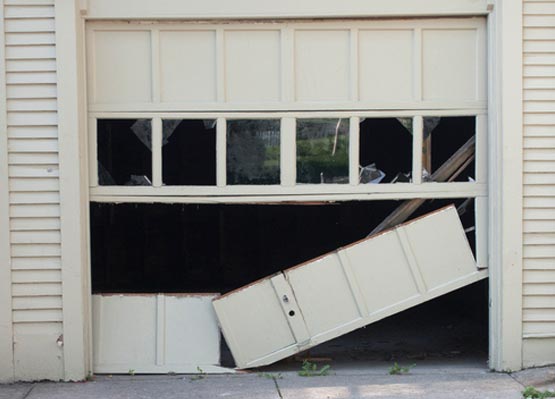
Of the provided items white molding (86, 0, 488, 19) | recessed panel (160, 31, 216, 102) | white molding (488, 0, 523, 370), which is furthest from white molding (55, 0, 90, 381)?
white molding (488, 0, 523, 370)

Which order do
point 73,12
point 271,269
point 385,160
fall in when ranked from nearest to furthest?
point 73,12
point 385,160
point 271,269

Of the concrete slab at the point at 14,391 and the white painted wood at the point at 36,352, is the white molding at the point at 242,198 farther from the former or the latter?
the concrete slab at the point at 14,391

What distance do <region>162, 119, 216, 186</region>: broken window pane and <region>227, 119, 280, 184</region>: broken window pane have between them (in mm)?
897

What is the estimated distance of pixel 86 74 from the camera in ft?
25.3

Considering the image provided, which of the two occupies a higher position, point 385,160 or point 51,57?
point 51,57

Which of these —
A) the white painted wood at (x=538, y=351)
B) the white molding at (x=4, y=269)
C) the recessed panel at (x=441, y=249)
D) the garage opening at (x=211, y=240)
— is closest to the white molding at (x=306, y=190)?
the recessed panel at (x=441, y=249)

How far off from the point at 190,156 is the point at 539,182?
14.1ft

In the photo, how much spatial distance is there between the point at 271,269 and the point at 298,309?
7385 millimetres

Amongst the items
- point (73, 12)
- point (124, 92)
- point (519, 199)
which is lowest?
point (519, 199)

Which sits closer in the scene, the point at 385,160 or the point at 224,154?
the point at 224,154

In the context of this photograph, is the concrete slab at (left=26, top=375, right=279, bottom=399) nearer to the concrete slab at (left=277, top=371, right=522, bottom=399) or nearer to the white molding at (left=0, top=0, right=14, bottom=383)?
the concrete slab at (left=277, top=371, right=522, bottom=399)

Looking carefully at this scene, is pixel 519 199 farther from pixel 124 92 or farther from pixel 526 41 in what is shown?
pixel 124 92

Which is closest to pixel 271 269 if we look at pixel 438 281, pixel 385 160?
pixel 385 160

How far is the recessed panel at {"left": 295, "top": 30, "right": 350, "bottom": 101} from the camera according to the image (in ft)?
A: 25.5
